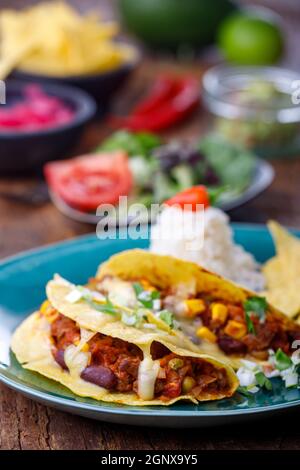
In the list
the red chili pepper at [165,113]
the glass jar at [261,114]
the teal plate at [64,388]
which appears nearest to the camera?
the teal plate at [64,388]

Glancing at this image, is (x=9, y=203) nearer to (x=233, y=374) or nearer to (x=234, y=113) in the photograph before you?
(x=234, y=113)

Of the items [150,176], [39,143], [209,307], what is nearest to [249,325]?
[209,307]

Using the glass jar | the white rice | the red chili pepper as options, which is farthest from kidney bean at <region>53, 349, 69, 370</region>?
the red chili pepper

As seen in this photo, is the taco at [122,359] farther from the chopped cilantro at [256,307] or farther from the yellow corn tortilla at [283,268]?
the yellow corn tortilla at [283,268]

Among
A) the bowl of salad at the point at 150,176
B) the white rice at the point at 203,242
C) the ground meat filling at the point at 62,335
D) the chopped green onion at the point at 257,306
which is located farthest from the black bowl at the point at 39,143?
the chopped green onion at the point at 257,306

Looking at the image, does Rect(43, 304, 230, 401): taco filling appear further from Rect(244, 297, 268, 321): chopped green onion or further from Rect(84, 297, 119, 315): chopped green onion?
Rect(244, 297, 268, 321): chopped green onion
